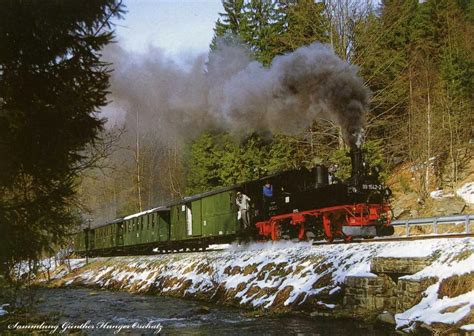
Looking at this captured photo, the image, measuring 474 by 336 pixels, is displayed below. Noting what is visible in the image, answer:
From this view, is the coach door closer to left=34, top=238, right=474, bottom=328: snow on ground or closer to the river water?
left=34, top=238, right=474, bottom=328: snow on ground

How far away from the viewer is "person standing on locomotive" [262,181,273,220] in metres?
19.2

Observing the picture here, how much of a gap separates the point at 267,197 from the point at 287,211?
1471 millimetres

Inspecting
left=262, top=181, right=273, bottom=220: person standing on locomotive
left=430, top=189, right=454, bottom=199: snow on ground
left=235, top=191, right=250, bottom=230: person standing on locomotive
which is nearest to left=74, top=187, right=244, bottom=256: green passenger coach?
left=235, top=191, right=250, bottom=230: person standing on locomotive

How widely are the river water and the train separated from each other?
2.63m

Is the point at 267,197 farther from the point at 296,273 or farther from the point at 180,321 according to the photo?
the point at 180,321

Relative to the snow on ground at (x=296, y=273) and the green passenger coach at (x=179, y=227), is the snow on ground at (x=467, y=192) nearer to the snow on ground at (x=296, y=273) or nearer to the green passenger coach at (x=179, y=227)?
the snow on ground at (x=296, y=273)

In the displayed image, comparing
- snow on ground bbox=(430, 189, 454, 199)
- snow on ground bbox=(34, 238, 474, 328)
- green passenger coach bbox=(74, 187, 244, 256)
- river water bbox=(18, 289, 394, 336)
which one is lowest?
river water bbox=(18, 289, 394, 336)

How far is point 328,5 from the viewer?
25.1 metres

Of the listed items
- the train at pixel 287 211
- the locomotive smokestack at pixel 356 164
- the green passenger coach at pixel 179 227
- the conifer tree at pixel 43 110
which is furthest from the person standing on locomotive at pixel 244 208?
the conifer tree at pixel 43 110

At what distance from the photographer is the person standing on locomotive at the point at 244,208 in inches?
778

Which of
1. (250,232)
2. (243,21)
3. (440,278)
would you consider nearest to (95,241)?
(243,21)

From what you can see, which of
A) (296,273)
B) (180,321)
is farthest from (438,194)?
(180,321)

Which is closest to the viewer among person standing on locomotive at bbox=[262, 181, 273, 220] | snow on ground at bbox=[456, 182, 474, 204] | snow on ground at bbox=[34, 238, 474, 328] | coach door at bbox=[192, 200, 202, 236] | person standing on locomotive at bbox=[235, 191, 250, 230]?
snow on ground at bbox=[34, 238, 474, 328]

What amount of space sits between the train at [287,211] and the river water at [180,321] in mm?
2628
